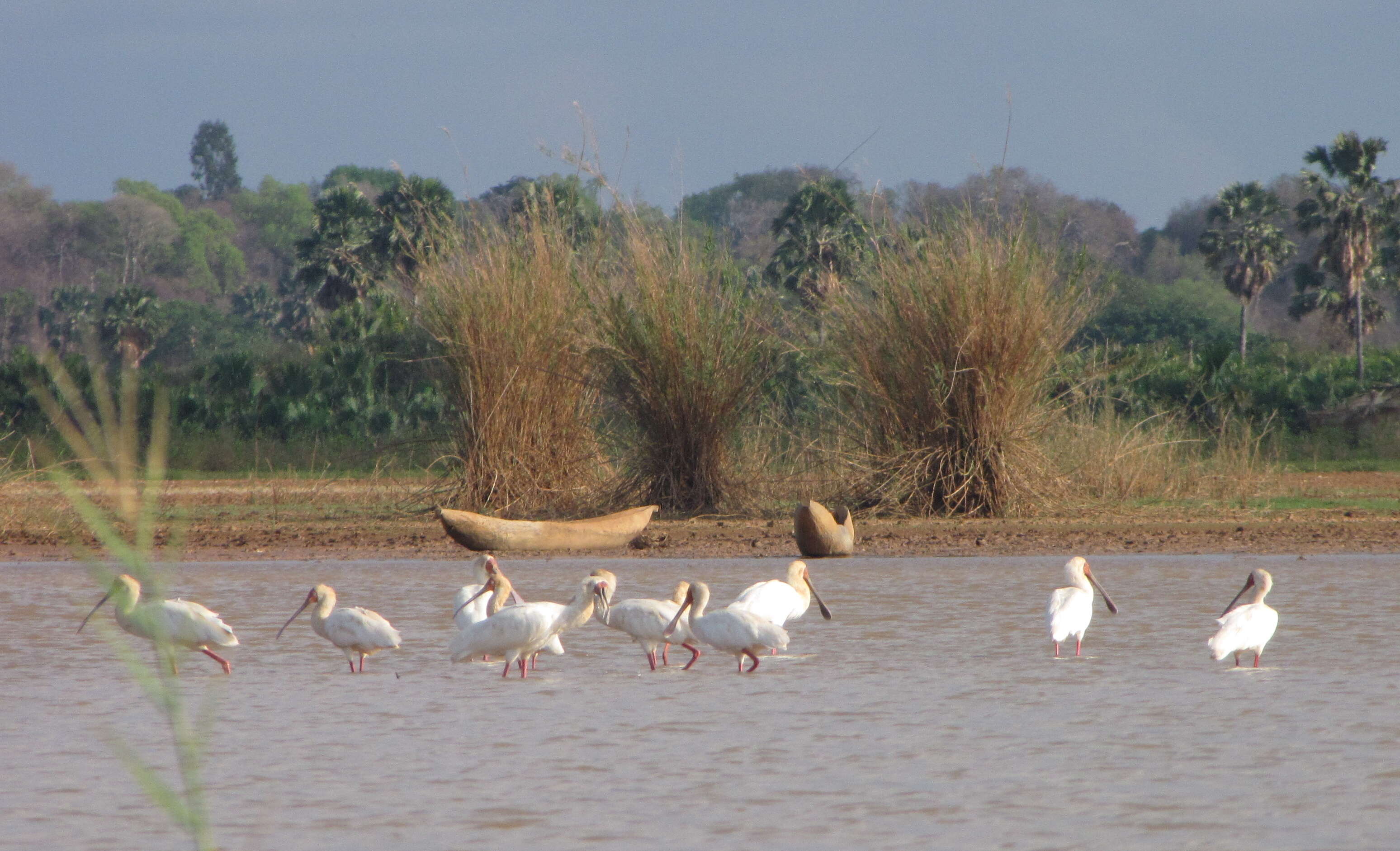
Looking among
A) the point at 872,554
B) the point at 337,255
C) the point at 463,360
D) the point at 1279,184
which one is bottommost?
the point at 872,554

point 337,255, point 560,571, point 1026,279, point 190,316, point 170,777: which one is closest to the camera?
point 170,777

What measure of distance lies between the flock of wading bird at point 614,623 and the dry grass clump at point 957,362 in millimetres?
6609

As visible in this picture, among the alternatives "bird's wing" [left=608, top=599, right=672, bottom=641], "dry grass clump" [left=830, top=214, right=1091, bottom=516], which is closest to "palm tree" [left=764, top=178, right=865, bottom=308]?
"dry grass clump" [left=830, top=214, right=1091, bottom=516]

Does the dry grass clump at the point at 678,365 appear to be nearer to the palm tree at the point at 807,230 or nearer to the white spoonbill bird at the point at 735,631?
the white spoonbill bird at the point at 735,631

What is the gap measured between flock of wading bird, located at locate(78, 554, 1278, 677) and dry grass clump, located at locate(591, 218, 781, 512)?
7151 millimetres

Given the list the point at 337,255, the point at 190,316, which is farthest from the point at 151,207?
the point at 337,255

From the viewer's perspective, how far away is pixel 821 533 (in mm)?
12633

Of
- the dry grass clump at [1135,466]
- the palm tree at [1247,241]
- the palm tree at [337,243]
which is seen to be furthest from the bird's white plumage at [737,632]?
the palm tree at [1247,241]

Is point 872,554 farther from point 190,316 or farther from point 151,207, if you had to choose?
point 151,207

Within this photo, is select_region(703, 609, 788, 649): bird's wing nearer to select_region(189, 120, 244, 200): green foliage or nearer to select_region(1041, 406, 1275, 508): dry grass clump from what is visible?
select_region(1041, 406, 1275, 508): dry grass clump

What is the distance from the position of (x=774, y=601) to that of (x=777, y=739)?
6.58 ft

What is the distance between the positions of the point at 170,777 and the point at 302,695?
5.07 ft

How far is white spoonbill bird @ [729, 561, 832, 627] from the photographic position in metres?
7.72

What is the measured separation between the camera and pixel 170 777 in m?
5.43
